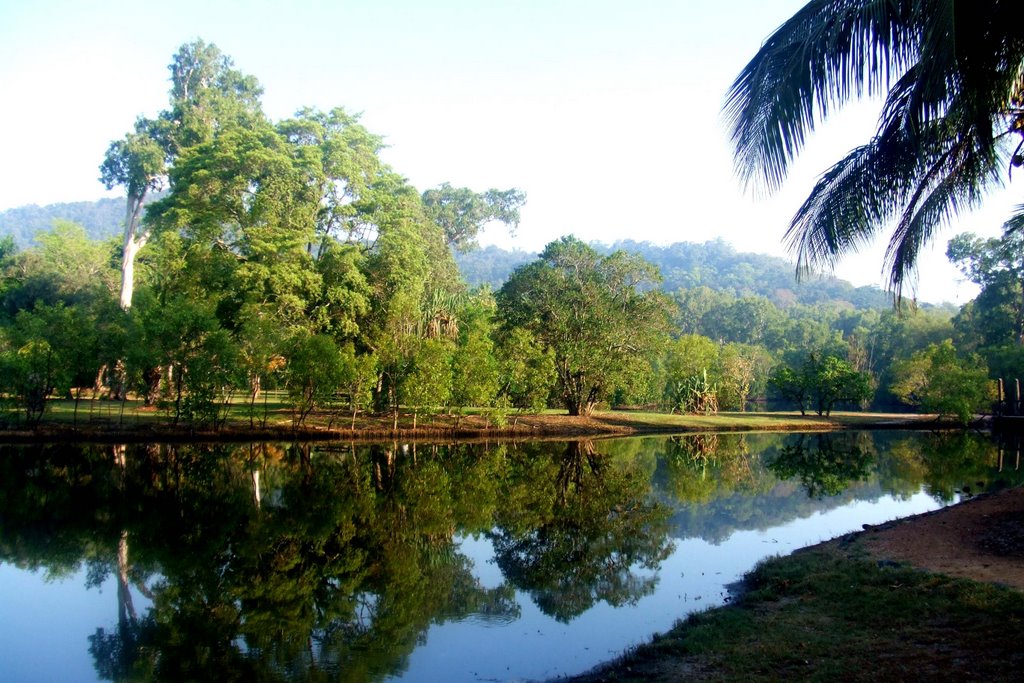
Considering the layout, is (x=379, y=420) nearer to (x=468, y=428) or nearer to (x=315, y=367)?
(x=468, y=428)

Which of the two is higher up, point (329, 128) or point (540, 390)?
point (329, 128)

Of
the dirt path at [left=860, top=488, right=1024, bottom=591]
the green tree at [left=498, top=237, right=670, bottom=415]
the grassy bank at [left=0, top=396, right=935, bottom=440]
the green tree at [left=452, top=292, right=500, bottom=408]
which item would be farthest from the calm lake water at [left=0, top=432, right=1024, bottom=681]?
the green tree at [left=498, top=237, right=670, bottom=415]

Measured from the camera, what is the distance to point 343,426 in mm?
32531

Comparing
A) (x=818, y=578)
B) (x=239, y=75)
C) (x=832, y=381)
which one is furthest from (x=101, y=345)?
(x=832, y=381)

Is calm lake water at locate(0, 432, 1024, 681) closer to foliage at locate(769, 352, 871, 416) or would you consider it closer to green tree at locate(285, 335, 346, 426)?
green tree at locate(285, 335, 346, 426)

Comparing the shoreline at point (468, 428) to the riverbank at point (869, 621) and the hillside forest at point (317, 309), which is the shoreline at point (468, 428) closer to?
the hillside forest at point (317, 309)

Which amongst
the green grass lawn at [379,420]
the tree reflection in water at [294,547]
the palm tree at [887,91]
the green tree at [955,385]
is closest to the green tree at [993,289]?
the green tree at [955,385]

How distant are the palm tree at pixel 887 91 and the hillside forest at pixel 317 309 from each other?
2099 centimetres

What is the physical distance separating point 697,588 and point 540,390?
23.9 meters

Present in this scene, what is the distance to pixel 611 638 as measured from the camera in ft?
29.0

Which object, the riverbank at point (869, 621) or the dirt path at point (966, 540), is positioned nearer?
the riverbank at point (869, 621)

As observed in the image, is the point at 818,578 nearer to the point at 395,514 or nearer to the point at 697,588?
the point at 697,588

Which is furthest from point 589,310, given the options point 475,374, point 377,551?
point 377,551

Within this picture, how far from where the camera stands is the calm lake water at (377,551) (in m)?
8.27
